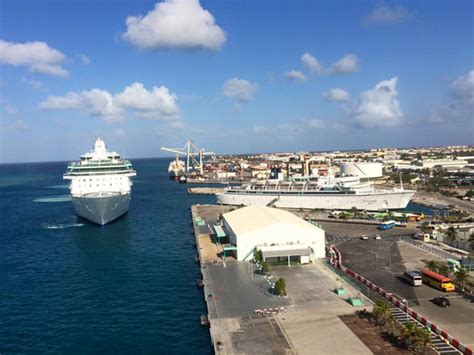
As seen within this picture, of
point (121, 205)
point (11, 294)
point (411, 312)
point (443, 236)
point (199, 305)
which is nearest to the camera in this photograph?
point (411, 312)

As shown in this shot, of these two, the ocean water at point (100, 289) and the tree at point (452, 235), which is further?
the tree at point (452, 235)

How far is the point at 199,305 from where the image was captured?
1014 inches

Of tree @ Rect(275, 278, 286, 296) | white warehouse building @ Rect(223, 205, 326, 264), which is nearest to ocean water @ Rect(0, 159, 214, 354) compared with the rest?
white warehouse building @ Rect(223, 205, 326, 264)

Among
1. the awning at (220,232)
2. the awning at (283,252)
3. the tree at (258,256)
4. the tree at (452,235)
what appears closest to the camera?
the tree at (258,256)

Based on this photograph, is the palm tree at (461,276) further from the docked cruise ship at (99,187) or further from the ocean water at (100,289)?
the docked cruise ship at (99,187)

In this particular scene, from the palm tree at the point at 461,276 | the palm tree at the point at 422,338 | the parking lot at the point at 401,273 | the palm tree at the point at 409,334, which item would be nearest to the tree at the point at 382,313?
the palm tree at the point at 409,334

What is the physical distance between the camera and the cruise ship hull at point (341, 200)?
6031cm

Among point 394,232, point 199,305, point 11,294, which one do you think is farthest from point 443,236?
point 11,294

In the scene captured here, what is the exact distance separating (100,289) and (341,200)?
137 feet

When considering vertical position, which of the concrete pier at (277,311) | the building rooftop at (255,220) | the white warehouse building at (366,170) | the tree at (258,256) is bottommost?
the concrete pier at (277,311)

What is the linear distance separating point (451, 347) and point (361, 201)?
145ft

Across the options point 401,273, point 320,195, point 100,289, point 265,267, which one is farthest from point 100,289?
point 320,195

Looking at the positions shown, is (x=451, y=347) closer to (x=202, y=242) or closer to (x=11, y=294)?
(x=202, y=242)

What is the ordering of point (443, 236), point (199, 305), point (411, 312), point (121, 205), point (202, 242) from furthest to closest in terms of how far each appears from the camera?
1. point (121, 205)
2. point (202, 242)
3. point (443, 236)
4. point (199, 305)
5. point (411, 312)
